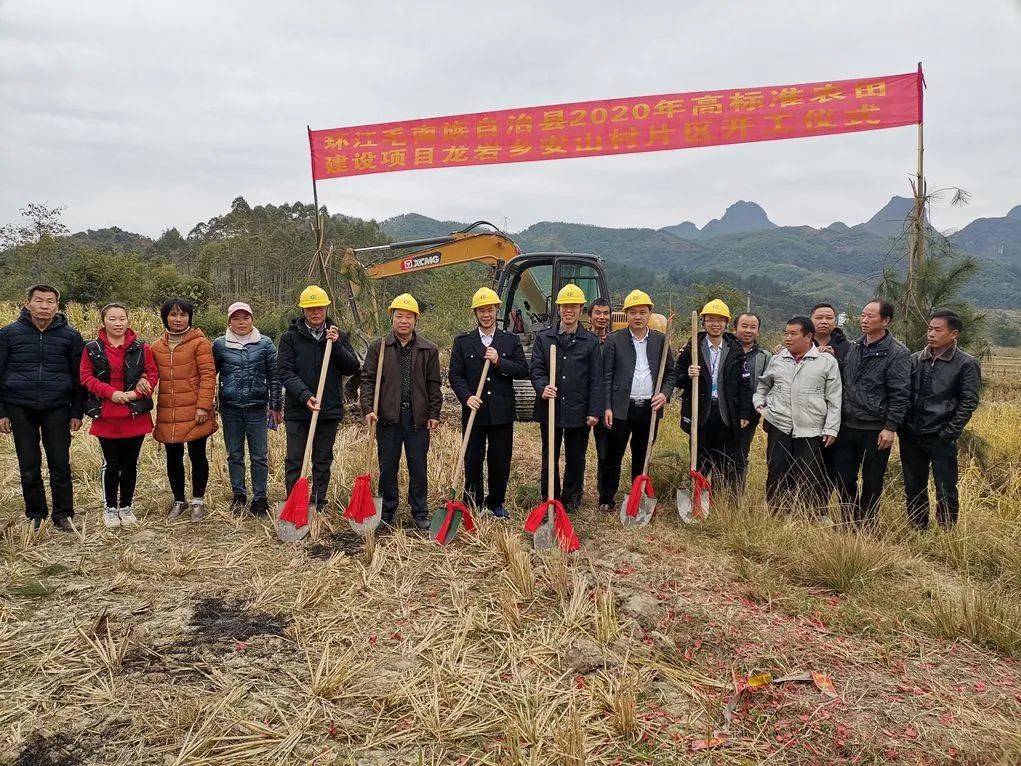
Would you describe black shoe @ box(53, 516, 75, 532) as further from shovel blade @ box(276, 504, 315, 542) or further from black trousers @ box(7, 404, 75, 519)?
shovel blade @ box(276, 504, 315, 542)

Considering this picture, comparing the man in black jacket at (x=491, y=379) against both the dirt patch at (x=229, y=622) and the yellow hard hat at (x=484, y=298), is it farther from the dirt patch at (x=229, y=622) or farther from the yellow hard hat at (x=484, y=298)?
the dirt patch at (x=229, y=622)

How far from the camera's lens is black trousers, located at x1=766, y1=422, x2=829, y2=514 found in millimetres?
4383

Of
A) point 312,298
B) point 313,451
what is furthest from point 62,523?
point 312,298

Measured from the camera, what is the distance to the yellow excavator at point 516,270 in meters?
7.68

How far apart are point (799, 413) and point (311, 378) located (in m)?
3.59

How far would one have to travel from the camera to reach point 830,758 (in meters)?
2.25

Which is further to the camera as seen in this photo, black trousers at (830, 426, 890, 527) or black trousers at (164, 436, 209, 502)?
black trousers at (164, 436, 209, 502)

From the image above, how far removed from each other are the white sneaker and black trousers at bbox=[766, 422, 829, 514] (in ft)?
15.9

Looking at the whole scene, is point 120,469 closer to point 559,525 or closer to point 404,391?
point 404,391

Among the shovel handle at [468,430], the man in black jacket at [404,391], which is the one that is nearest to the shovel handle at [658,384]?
the shovel handle at [468,430]

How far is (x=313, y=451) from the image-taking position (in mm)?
4613

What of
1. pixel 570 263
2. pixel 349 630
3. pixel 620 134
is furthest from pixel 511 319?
pixel 349 630

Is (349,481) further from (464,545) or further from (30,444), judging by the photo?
(30,444)

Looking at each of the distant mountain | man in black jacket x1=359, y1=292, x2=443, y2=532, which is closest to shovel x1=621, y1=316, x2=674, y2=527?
man in black jacket x1=359, y1=292, x2=443, y2=532
